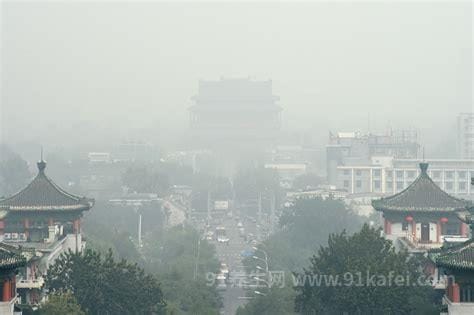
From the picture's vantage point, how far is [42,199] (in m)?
39.3

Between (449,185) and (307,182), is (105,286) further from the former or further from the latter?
(307,182)

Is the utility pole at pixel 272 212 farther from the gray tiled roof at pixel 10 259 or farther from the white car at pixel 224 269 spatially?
the gray tiled roof at pixel 10 259

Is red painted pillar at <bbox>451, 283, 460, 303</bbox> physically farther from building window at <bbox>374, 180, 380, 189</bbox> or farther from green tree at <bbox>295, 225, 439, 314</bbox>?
building window at <bbox>374, 180, 380, 189</bbox>

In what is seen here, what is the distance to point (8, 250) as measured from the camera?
28.5 metres

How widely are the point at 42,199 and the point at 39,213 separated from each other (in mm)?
476

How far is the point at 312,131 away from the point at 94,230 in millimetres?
98087

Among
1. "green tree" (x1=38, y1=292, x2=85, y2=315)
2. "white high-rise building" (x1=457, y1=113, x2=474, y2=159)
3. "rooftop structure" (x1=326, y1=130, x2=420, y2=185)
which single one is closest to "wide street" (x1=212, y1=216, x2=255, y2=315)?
"rooftop structure" (x1=326, y1=130, x2=420, y2=185)

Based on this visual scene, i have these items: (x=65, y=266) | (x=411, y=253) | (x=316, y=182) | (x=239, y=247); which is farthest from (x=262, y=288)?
(x=316, y=182)

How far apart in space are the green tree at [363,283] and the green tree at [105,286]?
3339 mm

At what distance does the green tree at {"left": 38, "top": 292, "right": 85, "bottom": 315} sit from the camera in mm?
29328

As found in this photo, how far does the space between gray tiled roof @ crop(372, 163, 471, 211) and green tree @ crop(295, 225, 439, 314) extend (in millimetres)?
5407

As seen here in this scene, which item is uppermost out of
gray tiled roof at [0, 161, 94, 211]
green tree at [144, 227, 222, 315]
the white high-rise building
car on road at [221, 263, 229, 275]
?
the white high-rise building

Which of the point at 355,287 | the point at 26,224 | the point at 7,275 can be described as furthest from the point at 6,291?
the point at 26,224

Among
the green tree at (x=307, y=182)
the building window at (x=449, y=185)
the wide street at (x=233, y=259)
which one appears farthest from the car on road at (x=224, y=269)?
the green tree at (x=307, y=182)
